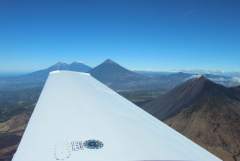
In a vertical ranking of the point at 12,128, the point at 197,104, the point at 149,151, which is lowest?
the point at 12,128

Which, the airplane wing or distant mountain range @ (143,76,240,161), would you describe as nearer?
the airplane wing

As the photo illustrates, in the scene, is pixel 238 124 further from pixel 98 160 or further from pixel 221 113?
pixel 98 160

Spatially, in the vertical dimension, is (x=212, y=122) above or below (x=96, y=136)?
below

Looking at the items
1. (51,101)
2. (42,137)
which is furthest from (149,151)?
(51,101)

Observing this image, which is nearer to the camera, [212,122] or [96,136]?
[96,136]

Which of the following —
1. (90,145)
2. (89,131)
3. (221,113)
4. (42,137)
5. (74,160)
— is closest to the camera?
(74,160)

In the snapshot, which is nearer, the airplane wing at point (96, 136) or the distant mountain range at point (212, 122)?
the airplane wing at point (96, 136)

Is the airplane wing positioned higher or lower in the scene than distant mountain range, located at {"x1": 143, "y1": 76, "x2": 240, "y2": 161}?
higher

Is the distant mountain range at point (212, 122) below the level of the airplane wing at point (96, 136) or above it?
below
